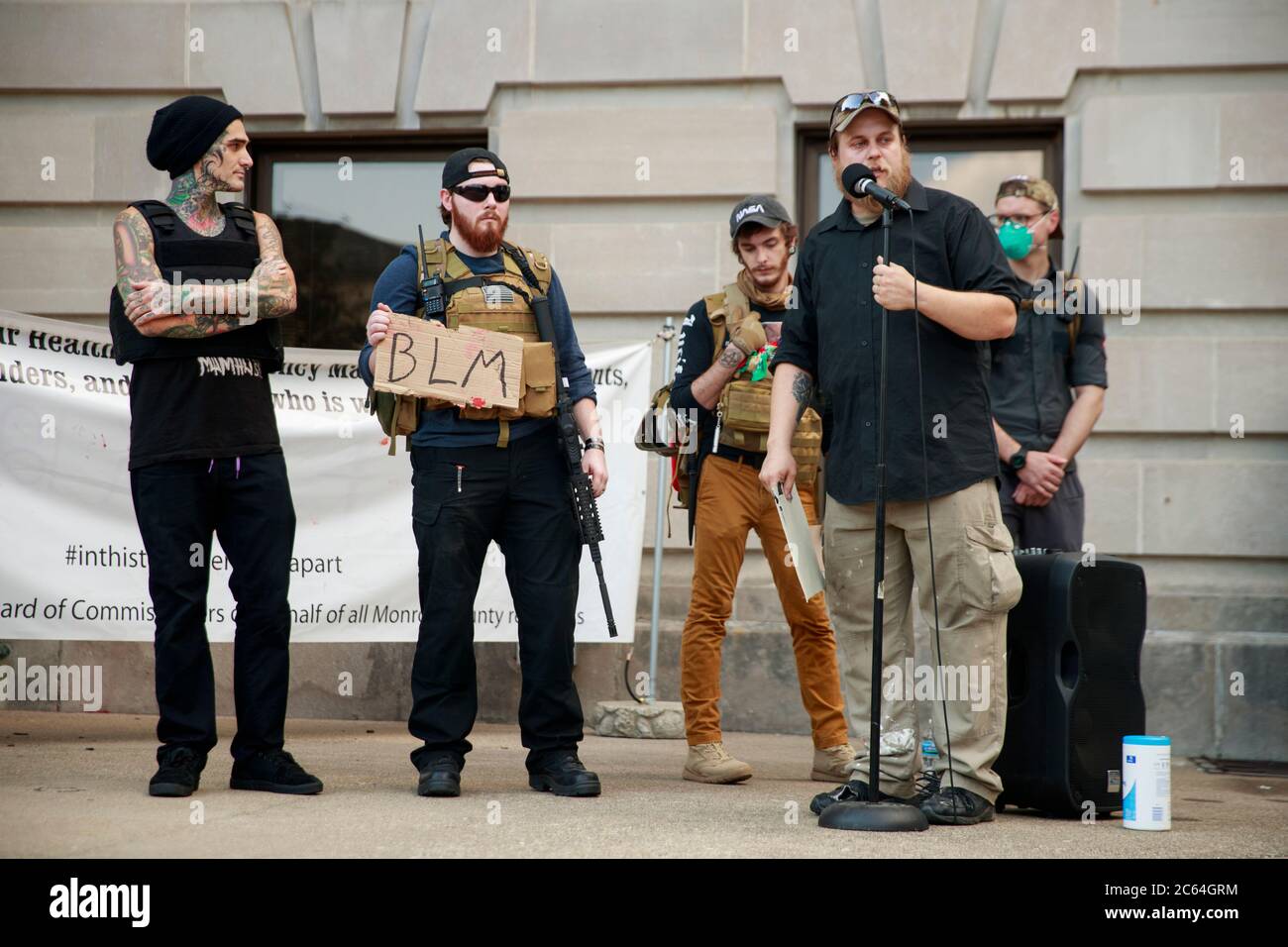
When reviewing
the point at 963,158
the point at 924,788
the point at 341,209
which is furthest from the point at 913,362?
the point at 341,209

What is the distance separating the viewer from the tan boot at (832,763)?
591 centimetres

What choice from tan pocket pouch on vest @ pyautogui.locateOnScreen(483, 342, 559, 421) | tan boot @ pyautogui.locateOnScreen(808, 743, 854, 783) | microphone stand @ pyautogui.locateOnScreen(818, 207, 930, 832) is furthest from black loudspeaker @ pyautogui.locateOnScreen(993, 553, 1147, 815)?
tan pocket pouch on vest @ pyautogui.locateOnScreen(483, 342, 559, 421)

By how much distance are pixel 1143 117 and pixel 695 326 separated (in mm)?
3420

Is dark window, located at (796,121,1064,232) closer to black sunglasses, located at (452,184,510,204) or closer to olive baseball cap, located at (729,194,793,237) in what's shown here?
olive baseball cap, located at (729,194,793,237)

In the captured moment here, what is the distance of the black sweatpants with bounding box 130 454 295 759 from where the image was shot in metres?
4.95

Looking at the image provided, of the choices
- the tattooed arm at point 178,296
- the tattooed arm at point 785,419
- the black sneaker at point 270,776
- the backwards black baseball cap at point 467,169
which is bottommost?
the black sneaker at point 270,776

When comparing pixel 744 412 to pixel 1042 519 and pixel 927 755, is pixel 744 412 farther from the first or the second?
pixel 927 755

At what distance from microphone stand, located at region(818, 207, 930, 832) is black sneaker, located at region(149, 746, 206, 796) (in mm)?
2131

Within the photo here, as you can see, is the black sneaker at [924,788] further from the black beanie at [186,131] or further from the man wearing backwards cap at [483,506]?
the black beanie at [186,131]

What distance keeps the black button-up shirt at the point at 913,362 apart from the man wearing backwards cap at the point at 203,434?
6.41 feet

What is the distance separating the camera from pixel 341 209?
29.1 feet

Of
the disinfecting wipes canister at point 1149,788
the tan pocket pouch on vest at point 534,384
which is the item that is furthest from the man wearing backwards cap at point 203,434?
the disinfecting wipes canister at point 1149,788

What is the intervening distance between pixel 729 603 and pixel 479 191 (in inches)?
78.3
